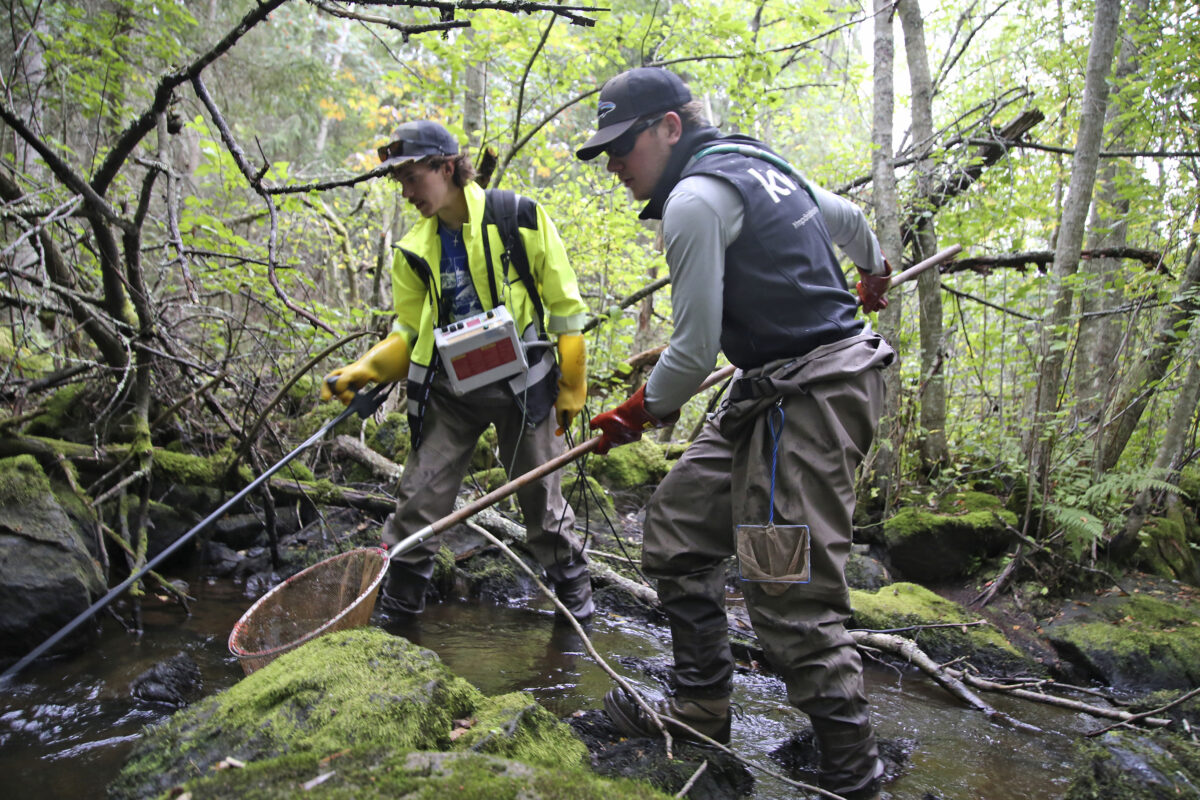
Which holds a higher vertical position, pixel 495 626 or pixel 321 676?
pixel 321 676

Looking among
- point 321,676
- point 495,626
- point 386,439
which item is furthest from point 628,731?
point 386,439

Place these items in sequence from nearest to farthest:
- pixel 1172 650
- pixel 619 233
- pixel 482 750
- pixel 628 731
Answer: pixel 482 750, pixel 628 731, pixel 1172 650, pixel 619 233

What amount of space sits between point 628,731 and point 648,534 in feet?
2.40

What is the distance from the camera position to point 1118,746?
7.44 ft

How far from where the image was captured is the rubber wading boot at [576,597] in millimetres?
3943

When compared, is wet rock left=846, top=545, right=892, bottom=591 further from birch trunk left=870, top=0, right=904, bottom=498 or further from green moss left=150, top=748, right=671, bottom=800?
green moss left=150, top=748, right=671, bottom=800

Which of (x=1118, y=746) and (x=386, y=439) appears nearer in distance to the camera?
(x=1118, y=746)

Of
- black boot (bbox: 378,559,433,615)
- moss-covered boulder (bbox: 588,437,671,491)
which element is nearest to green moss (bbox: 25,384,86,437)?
black boot (bbox: 378,559,433,615)

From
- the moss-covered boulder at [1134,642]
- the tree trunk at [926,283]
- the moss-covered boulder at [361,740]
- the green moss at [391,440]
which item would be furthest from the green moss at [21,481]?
the tree trunk at [926,283]

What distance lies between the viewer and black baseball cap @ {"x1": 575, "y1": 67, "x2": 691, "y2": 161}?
2.45 m

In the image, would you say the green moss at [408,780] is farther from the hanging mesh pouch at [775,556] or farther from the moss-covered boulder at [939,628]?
the moss-covered boulder at [939,628]

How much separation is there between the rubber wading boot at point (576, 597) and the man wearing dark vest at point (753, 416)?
4.21ft

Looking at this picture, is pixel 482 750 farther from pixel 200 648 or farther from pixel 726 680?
pixel 200 648

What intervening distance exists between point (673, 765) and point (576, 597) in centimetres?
175
